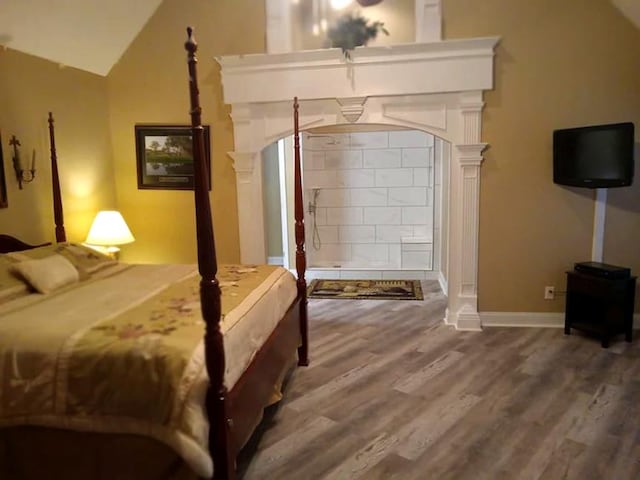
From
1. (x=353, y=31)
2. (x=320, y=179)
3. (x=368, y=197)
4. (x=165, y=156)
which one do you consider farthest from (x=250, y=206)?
(x=368, y=197)

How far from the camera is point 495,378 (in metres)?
3.17

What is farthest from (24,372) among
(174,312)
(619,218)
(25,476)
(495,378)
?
(619,218)

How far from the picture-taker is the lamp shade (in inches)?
155

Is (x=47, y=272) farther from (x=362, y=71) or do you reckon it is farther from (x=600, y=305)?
(x=600, y=305)

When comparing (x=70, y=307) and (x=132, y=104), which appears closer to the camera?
(x=70, y=307)

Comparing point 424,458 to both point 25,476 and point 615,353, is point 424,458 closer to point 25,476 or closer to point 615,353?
point 25,476

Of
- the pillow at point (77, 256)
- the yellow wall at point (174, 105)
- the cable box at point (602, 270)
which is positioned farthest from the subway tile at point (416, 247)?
the pillow at point (77, 256)

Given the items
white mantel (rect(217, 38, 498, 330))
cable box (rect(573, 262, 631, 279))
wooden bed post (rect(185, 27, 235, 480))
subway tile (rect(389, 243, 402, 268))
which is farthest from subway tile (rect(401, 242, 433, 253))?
wooden bed post (rect(185, 27, 235, 480))

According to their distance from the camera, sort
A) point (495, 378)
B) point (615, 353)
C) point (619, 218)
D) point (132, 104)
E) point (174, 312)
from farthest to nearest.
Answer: point (132, 104) → point (619, 218) → point (615, 353) → point (495, 378) → point (174, 312)

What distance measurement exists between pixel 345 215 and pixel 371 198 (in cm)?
43

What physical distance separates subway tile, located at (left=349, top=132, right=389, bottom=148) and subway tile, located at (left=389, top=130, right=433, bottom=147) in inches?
3.2

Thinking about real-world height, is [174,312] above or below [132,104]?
below

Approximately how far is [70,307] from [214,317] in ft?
3.68

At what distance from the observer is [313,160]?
6.35 m
